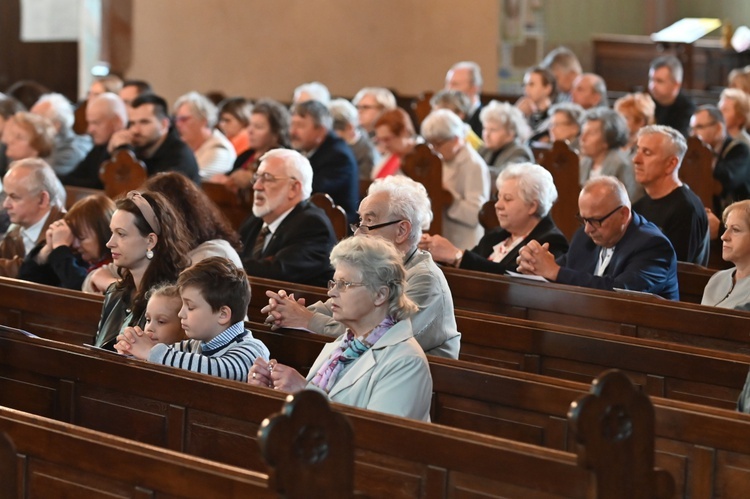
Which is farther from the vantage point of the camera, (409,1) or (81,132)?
(409,1)

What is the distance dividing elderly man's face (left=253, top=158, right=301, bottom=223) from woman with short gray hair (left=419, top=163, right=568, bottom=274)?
0.61 meters

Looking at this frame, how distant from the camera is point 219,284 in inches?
139

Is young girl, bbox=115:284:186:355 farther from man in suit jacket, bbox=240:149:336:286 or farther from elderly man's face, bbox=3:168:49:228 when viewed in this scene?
elderly man's face, bbox=3:168:49:228

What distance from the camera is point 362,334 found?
128 inches

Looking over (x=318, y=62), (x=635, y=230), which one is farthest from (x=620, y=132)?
(x=318, y=62)

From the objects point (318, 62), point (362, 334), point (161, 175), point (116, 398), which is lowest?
point (116, 398)

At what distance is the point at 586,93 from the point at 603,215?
5075 mm

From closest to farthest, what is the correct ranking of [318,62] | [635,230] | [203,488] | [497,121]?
[203,488] → [635,230] → [497,121] → [318,62]

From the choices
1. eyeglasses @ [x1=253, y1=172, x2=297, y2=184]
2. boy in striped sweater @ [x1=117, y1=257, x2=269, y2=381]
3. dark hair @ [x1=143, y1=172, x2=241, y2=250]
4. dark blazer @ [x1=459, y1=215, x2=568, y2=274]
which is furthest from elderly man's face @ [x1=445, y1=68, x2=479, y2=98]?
boy in striped sweater @ [x1=117, y1=257, x2=269, y2=381]

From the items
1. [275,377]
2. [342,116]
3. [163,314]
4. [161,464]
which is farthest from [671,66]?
[161,464]

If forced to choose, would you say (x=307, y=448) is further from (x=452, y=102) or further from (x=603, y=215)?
(x=452, y=102)

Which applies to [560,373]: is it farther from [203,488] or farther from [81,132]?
[81,132]

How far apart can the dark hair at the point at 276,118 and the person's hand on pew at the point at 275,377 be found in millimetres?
3914

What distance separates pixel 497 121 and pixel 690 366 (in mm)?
4173
